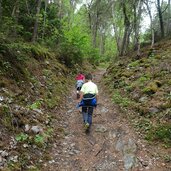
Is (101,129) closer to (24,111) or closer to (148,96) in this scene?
(24,111)

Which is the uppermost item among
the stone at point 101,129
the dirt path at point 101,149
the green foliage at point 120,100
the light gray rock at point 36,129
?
the green foliage at point 120,100

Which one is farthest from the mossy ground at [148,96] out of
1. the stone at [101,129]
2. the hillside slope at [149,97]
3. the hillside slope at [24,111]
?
the hillside slope at [24,111]

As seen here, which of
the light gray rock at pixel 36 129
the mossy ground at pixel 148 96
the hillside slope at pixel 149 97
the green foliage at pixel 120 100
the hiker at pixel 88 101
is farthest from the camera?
the green foliage at pixel 120 100

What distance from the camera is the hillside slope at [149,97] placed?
782 centimetres

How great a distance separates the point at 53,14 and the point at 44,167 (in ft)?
56.2

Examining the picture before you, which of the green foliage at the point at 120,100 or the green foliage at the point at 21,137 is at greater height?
the green foliage at the point at 120,100

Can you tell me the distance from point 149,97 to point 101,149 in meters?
4.05

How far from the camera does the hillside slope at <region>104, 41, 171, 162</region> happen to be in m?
7.82

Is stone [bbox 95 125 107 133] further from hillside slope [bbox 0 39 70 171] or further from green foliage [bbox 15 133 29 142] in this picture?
green foliage [bbox 15 133 29 142]

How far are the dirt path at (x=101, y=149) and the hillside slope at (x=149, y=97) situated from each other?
1.60 feet

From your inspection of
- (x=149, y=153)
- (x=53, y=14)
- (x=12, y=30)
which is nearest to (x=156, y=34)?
(x=53, y=14)

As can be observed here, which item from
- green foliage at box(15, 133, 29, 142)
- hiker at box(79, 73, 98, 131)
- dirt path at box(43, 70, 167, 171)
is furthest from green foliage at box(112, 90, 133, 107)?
green foliage at box(15, 133, 29, 142)

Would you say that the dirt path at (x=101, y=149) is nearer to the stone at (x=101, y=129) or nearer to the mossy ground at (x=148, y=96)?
the stone at (x=101, y=129)

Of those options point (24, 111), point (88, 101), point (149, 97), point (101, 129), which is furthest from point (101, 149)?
point (149, 97)
